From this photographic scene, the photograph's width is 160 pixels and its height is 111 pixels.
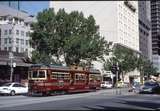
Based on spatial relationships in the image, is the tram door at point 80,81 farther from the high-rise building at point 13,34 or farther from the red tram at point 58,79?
the high-rise building at point 13,34

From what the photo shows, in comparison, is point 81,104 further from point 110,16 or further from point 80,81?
point 110,16

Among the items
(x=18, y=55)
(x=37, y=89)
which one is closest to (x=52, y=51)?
(x=18, y=55)

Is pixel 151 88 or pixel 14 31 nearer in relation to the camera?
pixel 151 88

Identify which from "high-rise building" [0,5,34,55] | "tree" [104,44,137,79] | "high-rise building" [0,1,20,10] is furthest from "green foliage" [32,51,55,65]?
"high-rise building" [0,1,20,10]

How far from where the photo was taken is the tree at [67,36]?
200 feet

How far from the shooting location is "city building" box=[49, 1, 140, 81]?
374ft

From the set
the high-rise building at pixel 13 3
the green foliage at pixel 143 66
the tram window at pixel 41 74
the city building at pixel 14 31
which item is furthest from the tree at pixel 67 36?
the high-rise building at pixel 13 3

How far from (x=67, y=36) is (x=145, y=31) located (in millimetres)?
102786

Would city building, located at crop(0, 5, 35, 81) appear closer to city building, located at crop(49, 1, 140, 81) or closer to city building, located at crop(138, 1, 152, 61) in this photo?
city building, located at crop(49, 1, 140, 81)

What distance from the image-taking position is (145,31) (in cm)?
16000

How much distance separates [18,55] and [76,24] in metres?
14.1

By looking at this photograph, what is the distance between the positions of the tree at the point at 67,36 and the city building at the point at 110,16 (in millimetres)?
44712

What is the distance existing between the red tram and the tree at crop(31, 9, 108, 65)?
35.0ft

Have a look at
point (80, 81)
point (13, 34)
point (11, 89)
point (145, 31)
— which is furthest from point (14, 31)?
point (145, 31)
